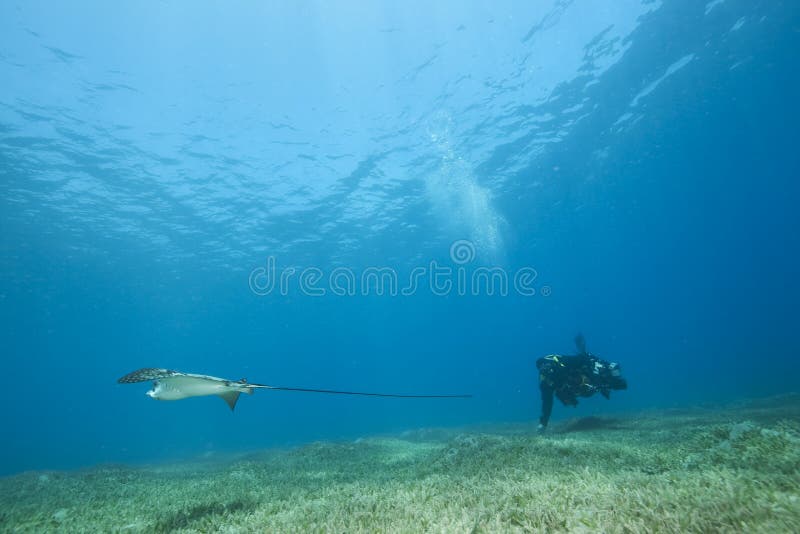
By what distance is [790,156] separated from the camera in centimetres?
4519

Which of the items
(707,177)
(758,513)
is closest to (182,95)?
(758,513)

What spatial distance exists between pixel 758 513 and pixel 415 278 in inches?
2410

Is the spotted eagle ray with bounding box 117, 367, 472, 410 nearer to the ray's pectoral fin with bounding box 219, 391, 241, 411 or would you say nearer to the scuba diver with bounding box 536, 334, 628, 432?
the ray's pectoral fin with bounding box 219, 391, 241, 411

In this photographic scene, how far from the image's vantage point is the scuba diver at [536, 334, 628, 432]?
8.52 meters

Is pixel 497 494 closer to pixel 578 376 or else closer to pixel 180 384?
pixel 180 384

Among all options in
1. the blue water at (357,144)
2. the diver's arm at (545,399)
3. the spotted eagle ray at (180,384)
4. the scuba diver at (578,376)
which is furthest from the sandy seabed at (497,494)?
the blue water at (357,144)

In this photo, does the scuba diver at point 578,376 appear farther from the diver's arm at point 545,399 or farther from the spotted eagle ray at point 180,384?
the spotted eagle ray at point 180,384

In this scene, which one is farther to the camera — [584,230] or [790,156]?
→ [584,230]

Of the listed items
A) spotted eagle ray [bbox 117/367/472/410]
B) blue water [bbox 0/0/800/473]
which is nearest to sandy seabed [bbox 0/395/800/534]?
spotted eagle ray [bbox 117/367/472/410]

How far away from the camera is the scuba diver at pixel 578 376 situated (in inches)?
336

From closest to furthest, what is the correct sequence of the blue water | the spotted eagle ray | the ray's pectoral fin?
the spotted eagle ray
the ray's pectoral fin
the blue water

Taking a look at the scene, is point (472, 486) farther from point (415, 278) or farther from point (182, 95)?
point (415, 278)

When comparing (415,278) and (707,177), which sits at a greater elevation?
(707,177)

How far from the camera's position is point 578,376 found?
8.58 m
